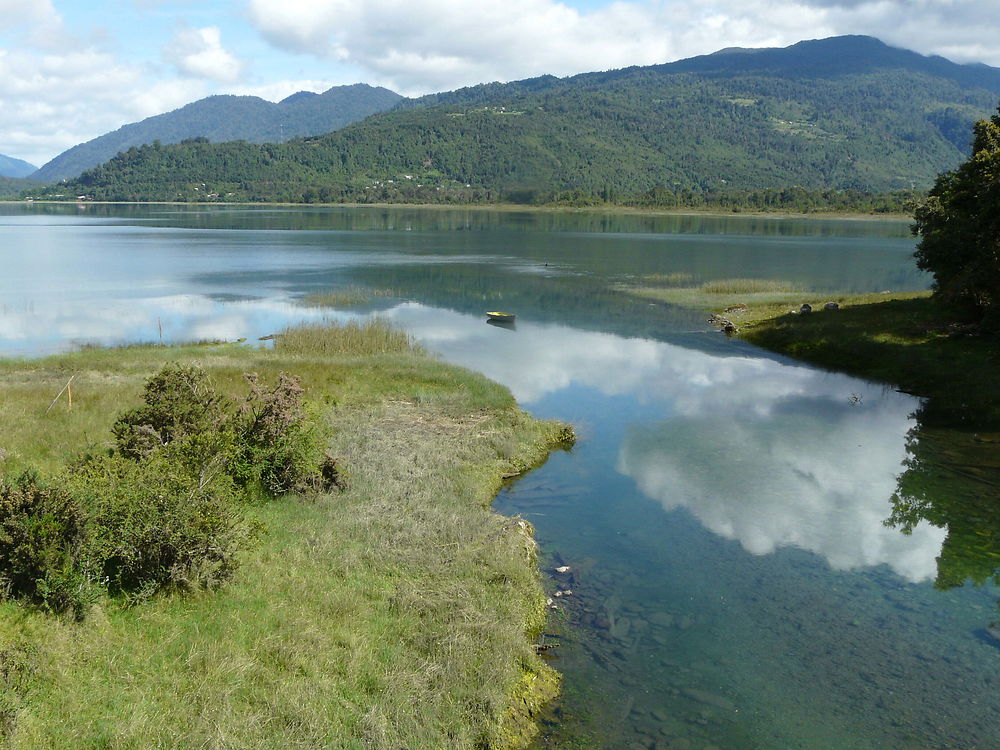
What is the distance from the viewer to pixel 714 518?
21484 millimetres

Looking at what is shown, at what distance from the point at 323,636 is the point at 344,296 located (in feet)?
164

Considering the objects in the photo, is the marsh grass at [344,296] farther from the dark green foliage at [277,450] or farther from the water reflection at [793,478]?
the dark green foliage at [277,450]

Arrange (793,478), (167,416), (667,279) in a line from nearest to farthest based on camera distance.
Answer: (167,416)
(793,478)
(667,279)

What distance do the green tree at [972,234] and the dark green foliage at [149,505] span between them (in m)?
37.3

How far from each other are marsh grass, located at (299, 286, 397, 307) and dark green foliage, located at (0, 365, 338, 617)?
3937 centimetres

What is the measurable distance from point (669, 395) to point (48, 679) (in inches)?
1193

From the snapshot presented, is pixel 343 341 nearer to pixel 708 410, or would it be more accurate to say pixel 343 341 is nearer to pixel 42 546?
pixel 708 410

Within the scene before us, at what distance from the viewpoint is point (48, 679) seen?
10219 mm

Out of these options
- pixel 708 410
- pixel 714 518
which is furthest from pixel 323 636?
pixel 708 410

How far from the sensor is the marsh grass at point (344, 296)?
190 feet

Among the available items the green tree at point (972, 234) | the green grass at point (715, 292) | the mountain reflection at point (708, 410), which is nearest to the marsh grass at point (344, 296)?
the mountain reflection at point (708, 410)

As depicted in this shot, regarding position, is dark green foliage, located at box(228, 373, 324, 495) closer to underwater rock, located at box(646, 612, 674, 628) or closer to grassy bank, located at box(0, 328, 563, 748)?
grassy bank, located at box(0, 328, 563, 748)

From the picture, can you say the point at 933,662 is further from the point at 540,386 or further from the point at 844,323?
the point at 844,323

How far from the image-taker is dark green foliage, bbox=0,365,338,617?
11977 millimetres
